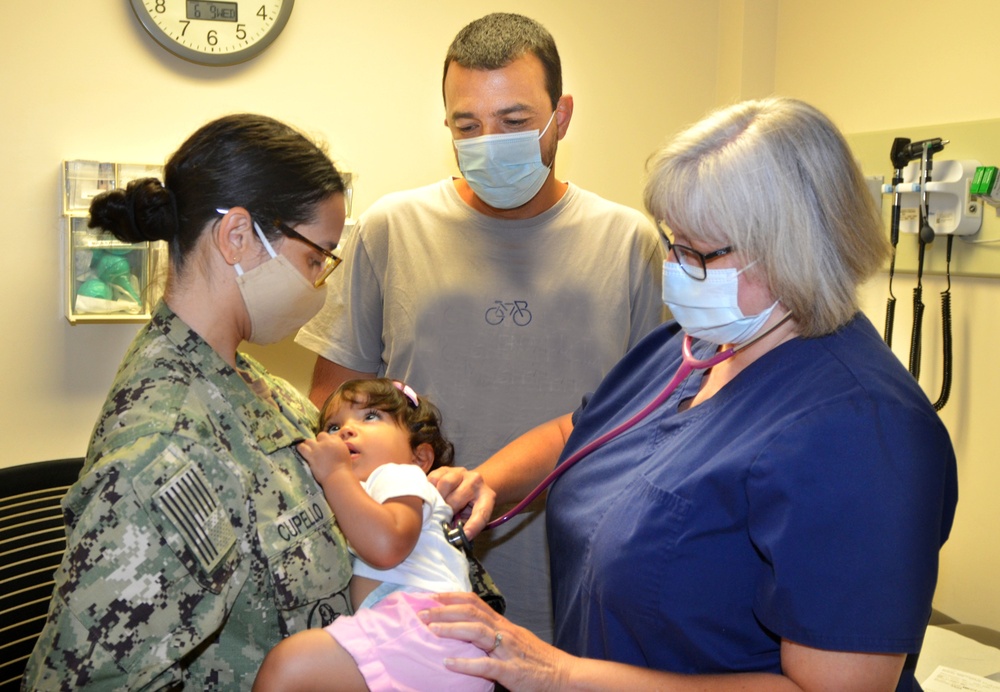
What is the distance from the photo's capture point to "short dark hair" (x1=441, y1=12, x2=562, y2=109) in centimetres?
177

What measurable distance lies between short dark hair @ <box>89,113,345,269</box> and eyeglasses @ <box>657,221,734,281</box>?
0.54 meters

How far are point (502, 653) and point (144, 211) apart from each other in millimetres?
782

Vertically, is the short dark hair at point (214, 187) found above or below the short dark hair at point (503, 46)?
below

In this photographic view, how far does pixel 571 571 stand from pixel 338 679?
38cm

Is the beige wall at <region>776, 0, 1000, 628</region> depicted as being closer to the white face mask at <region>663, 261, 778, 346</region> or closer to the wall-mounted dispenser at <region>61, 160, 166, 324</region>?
the white face mask at <region>663, 261, 778, 346</region>

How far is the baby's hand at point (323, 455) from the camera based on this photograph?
51.4 inches

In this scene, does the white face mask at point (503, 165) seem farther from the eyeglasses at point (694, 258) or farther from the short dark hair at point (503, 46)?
the eyeglasses at point (694, 258)

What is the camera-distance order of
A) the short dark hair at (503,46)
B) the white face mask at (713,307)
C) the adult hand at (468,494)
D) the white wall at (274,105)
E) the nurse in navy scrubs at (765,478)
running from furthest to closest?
the white wall at (274,105) < the short dark hair at (503,46) < the adult hand at (468,494) < the white face mask at (713,307) < the nurse in navy scrubs at (765,478)

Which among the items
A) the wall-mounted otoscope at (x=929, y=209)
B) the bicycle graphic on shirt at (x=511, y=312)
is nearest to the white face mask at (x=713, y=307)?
the bicycle graphic on shirt at (x=511, y=312)

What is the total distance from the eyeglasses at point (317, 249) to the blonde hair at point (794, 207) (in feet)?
1.76

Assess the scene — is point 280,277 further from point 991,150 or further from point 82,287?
point 991,150

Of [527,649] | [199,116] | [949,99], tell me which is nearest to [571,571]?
[527,649]

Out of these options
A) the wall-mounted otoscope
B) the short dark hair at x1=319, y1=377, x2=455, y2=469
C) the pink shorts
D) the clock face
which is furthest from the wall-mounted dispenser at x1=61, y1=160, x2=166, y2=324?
the wall-mounted otoscope

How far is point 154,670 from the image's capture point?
1.02m
